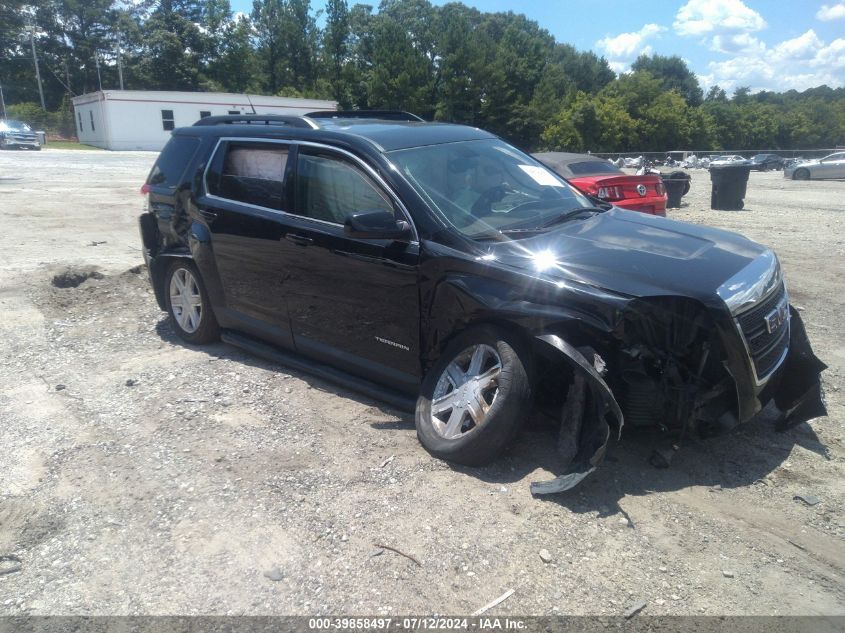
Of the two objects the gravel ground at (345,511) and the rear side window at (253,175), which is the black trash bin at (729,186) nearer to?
the gravel ground at (345,511)

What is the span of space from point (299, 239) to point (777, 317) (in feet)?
10.2

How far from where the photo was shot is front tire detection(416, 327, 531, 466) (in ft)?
12.3

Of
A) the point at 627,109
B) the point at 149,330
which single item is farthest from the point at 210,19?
the point at 149,330

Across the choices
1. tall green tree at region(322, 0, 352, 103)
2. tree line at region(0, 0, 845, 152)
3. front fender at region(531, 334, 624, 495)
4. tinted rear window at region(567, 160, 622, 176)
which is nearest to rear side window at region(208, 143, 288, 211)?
front fender at region(531, 334, 624, 495)

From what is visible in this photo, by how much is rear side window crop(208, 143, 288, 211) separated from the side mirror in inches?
43.6

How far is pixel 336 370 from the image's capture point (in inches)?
193

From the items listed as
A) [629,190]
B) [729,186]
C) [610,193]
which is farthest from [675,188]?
[610,193]

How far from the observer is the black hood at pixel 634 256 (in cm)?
361

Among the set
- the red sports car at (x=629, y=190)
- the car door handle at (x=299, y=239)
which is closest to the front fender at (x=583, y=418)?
the car door handle at (x=299, y=239)

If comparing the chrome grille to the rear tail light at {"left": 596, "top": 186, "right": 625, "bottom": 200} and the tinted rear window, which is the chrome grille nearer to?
the rear tail light at {"left": 596, "top": 186, "right": 625, "bottom": 200}

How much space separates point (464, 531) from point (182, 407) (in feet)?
8.18

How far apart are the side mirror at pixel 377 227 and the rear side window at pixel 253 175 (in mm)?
1107

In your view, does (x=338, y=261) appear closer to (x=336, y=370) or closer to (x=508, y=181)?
(x=336, y=370)

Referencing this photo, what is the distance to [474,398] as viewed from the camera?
3.91m
